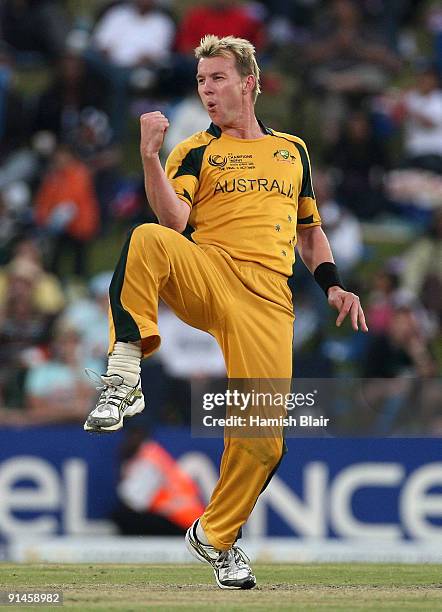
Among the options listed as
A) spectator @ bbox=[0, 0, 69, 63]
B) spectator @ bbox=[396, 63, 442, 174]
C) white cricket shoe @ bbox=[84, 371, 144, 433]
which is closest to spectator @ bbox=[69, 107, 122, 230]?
spectator @ bbox=[0, 0, 69, 63]

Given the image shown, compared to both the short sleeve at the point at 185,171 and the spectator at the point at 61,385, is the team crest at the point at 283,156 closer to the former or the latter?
the short sleeve at the point at 185,171

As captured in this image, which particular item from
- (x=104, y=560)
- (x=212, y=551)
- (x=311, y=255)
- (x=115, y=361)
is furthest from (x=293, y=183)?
(x=104, y=560)

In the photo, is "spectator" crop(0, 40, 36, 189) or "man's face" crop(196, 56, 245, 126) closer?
"man's face" crop(196, 56, 245, 126)

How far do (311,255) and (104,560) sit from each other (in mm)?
2704

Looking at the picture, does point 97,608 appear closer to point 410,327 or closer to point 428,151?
point 410,327

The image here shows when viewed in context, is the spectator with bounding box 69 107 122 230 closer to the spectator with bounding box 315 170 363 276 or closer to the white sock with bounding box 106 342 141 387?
the spectator with bounding box 315 170 363 276

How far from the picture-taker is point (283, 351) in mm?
6270

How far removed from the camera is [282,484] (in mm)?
9094

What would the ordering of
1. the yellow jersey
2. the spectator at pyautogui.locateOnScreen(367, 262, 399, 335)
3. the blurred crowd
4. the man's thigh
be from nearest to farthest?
the man's thigh → the yellow jersey → the blurred crowd → the spectator at pyautogui.locateOnScreen(367, 262, 399, 335)

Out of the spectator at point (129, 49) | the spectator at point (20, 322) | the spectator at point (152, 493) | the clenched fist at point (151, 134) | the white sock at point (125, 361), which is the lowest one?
the spectator at point (152, 493)

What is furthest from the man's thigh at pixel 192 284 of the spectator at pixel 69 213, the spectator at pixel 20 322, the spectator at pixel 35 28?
the spectator at pixel 35 28

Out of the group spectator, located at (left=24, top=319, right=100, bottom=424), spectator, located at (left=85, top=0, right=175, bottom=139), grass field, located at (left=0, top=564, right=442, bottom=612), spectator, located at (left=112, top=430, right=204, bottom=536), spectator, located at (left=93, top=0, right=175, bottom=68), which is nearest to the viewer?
grass field, located at (left=0, top=564, right=442, bottom=612)

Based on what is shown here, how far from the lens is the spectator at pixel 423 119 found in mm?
12604

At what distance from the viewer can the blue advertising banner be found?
351 inches
